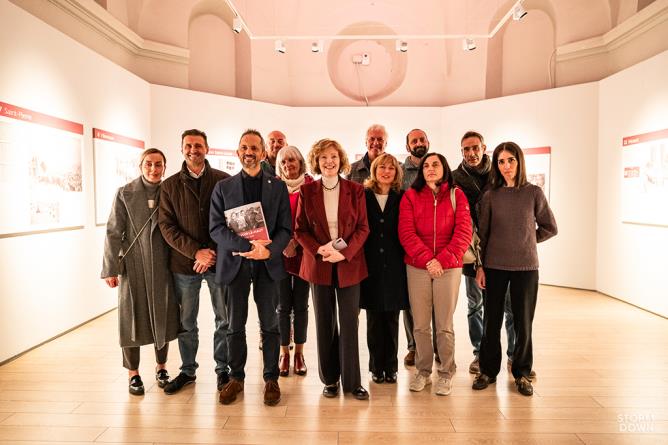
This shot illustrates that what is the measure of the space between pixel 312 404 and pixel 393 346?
0.77m

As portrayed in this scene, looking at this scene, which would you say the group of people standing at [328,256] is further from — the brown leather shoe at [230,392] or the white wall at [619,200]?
the white wall at [619,200]

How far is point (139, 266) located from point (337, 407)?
5.73 ft

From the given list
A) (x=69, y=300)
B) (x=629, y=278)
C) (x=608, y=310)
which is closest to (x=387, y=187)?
(x=69, y=300)

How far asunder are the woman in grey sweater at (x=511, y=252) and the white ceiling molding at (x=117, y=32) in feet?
18.1

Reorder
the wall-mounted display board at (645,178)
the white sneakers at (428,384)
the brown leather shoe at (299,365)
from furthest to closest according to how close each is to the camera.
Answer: the wall-mounted display board at (645,178) < the brown leather shoe at (299,365) < the white sneakers at (428,384)

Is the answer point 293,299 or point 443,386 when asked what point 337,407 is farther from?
point 293,299

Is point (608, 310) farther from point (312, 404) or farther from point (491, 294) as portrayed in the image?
point (312, 404)

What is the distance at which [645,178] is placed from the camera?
5992 mm

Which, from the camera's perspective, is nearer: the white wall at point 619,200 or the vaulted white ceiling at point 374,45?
the white wall at point 619,200

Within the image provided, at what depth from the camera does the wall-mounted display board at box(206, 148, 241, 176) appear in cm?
804

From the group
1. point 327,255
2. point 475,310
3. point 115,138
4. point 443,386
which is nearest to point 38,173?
point 115,138

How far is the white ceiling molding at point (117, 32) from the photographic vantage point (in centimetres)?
581

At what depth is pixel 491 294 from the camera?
134 inches

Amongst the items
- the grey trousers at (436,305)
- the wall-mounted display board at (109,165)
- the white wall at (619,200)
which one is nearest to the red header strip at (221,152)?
the wall-mounted display board at (109,165)
